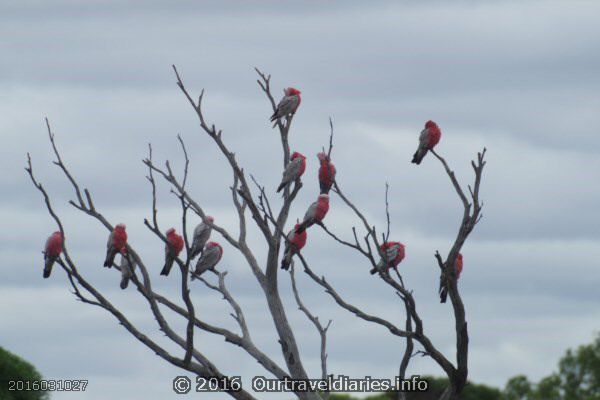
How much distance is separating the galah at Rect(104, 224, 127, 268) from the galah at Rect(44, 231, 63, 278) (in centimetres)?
76

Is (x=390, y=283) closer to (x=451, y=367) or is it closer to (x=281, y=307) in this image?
(x=451, y=367)

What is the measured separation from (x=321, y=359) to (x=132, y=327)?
8.89 ft

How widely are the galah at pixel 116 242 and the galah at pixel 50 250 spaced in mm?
762

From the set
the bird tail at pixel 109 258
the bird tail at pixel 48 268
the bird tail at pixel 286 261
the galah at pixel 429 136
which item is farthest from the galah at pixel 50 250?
the galah at pixel 429 136

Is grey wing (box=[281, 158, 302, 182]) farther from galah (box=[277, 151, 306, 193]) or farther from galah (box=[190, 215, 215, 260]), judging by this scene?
galah (box=[190, 215, 215, 260])

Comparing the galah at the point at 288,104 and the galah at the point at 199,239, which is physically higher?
the galah at the point at 288,104

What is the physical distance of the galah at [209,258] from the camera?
50.3 feet

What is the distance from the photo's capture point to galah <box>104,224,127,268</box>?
12695 millimetres

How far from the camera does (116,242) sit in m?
12.8

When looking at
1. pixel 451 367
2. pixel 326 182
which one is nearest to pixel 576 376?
pixel 326 182

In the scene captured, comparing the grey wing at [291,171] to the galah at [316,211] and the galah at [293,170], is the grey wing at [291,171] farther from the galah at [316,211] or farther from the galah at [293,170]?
the galah at [316,211]

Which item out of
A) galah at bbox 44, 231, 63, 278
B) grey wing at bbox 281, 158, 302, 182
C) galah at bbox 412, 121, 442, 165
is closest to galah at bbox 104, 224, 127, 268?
galah at bbox 44, 231, 63, 278

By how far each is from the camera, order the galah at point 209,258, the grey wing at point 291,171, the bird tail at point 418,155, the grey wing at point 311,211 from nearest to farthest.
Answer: the grey wing at point 291,171 → the grey wing at point 311,211 → the galah at point 209,258 → the bird tail at point 418,155

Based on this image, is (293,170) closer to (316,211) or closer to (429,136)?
(316,211)
